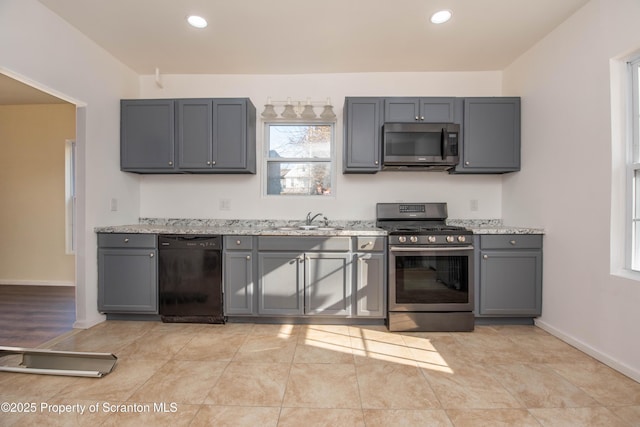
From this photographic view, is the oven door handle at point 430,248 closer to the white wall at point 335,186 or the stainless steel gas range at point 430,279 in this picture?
the stainless steel gas range at point 430,279

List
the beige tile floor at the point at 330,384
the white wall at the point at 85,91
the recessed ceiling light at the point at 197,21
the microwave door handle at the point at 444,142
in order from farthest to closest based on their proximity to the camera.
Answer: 1. the microwave door handle at the point at 444,142
2. the recessed ceiling light at the point at 197,21
3. the white wall at the point at 85,91
4. the beige tile floor at the point at 330,384

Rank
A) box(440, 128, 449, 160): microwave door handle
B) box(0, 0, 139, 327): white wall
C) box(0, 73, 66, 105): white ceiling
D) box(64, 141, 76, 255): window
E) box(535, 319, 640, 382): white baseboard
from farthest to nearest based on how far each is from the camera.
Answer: box(64, 141, 76, 255): window → box(0, 73, 66, 105): white ceiling → box(440, 128, 449, 160): microwave door handle → box(0, 0, 139, 327): white wall → box(535, 319, 640, 382): white baseboard

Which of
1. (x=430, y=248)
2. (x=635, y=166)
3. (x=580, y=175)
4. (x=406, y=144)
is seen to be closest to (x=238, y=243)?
(x=430, y=248)

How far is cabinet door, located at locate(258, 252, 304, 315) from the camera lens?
8.98 ft

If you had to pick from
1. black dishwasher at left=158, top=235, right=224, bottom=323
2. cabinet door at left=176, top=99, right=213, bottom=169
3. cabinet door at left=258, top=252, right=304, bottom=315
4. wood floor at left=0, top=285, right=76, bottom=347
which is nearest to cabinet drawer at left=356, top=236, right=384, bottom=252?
cabinet door at left=258, top=252, right=304, bottom=315

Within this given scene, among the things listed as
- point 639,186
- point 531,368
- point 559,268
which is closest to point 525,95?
point 639,186

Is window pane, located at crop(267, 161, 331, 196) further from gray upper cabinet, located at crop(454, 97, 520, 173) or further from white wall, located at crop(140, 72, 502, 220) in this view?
gray upper cabinet, located at crop(454, 97, 520, 173)

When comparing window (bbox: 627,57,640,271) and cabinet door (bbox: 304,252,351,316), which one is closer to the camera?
window (bbox: 627,57,640,271)

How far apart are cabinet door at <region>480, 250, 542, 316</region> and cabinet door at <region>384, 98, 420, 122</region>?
59.3 inches

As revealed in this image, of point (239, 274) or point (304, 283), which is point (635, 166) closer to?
point (304, 283)

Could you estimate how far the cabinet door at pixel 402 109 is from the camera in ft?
9.89

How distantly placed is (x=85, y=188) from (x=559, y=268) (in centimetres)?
425

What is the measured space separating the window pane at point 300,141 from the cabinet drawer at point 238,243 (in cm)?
113

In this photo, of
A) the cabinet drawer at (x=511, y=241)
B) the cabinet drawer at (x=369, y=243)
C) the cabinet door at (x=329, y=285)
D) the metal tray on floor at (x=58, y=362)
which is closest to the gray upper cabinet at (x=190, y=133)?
the cabinet door at (x=329, y=285)
